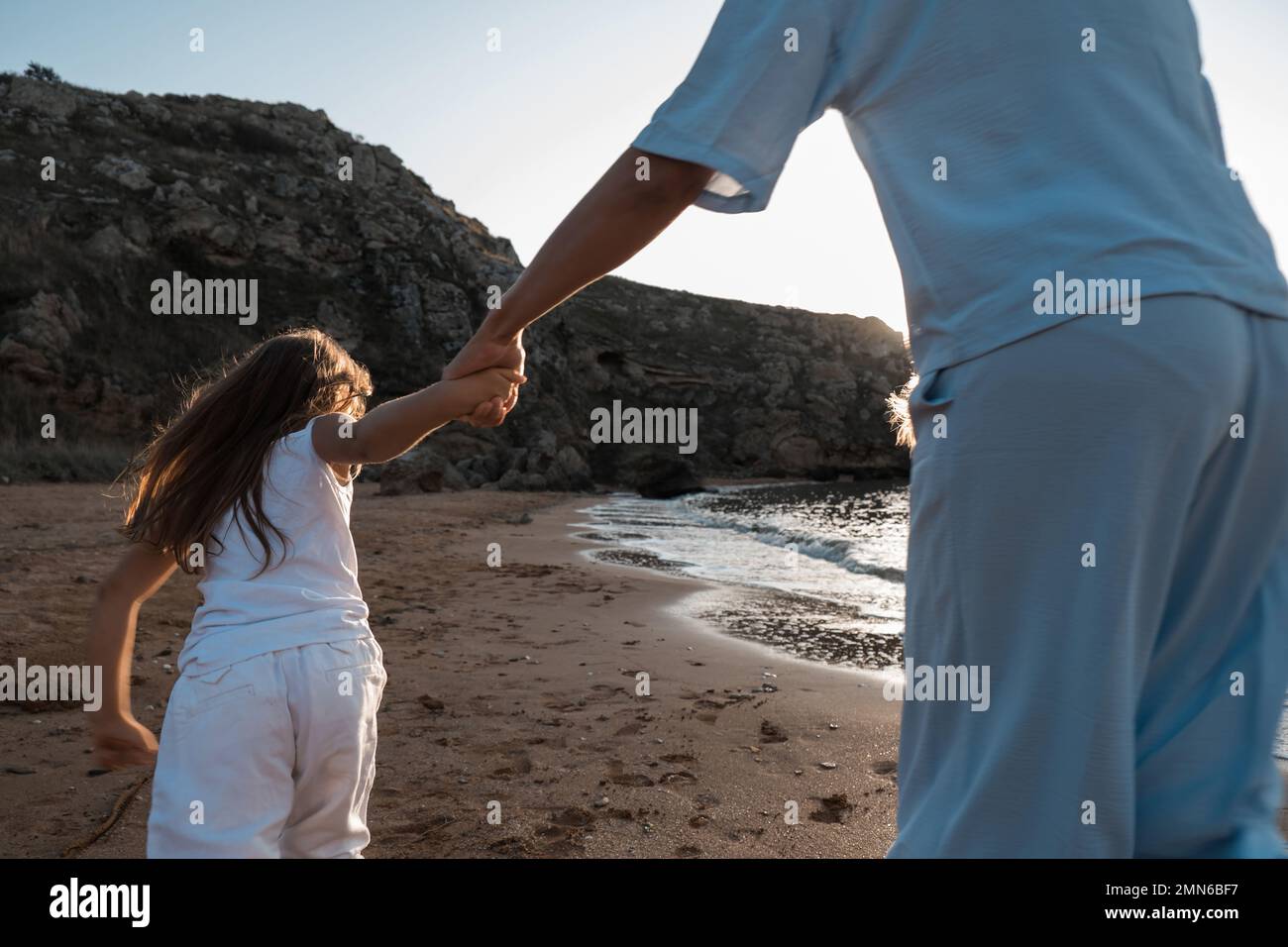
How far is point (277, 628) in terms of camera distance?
1806mm

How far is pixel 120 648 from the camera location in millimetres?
2027

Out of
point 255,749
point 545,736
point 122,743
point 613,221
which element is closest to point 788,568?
point 545,736

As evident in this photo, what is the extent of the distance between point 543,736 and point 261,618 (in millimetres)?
2369

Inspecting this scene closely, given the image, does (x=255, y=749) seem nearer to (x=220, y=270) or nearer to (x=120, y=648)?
(x=120, y=648)

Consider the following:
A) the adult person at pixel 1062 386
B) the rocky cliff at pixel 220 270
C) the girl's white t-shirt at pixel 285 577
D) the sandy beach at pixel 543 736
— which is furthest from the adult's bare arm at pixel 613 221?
the rocky cliff at pixel 220 270

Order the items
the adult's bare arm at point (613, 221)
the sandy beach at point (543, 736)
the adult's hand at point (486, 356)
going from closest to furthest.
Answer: the adult's bare arm at point (613, 221) < the adult's hand at point (486, 356) < the sandy beach at point (543, 736)

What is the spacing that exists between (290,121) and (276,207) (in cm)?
1180

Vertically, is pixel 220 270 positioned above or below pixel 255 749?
above

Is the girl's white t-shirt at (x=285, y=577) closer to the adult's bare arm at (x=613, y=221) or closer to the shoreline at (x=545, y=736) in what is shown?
the adult's bare arm at (x=613, y=221)

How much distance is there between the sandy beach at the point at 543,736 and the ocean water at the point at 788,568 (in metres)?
0.74

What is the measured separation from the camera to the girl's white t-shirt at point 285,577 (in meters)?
1.80
